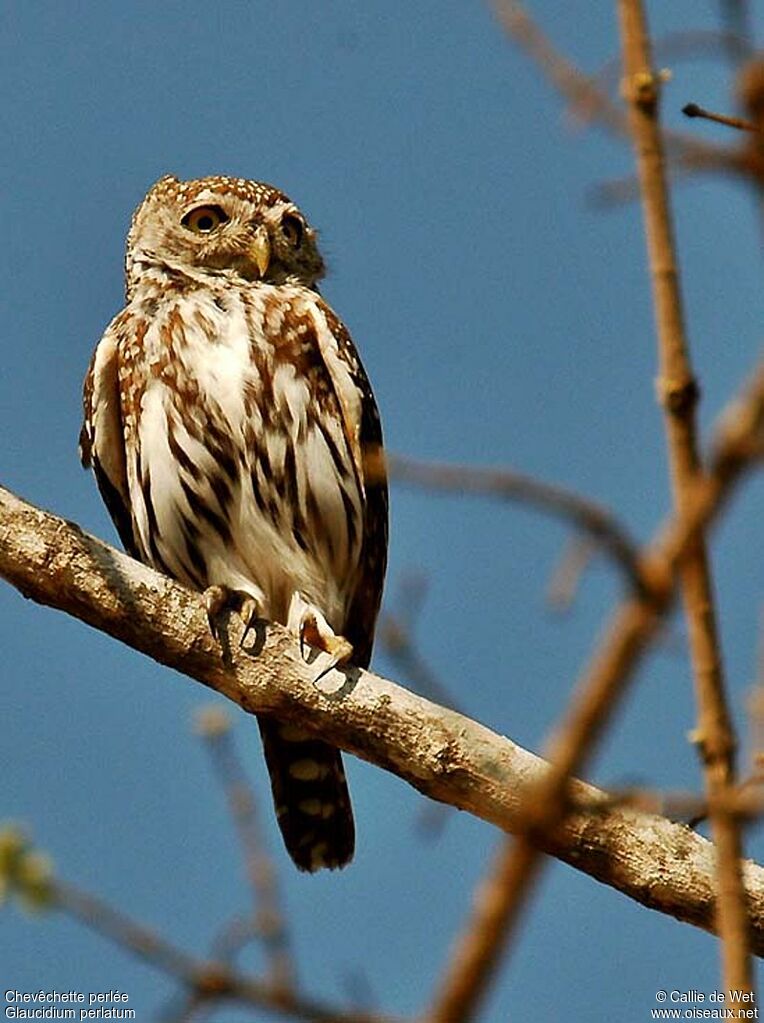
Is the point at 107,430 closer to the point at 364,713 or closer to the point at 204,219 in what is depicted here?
the point at 204,219

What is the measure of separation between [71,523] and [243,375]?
4.04 feet

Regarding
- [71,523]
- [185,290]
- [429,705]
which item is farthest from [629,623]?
[185,290]

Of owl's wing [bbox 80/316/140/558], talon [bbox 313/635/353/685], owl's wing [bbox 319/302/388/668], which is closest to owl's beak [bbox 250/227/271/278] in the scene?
owl's wing [bbox 319/302/388/668]

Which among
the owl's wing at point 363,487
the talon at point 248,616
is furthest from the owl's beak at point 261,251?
the talon at point 248,616

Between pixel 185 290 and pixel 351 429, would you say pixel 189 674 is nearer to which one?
pixel 351 429

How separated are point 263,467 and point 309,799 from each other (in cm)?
129

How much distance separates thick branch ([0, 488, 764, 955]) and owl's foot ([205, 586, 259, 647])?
0.13 ft

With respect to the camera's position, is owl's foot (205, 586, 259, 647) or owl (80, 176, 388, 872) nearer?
owl's foot (205, 586, 259, 647)

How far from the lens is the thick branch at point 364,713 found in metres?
4.23

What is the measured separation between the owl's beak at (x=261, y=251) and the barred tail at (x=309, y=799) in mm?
1958

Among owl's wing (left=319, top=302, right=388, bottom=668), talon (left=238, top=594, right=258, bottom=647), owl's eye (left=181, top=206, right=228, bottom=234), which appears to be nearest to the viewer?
talon (left=238, top=594, right=258, bottom=647)

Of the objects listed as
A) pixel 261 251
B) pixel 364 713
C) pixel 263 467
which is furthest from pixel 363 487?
pixel 364 713

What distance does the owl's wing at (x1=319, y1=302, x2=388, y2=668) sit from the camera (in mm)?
5879

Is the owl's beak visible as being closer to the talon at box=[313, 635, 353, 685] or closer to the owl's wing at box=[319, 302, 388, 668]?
the owl's wing at box=[319, 302, 388, 668]
